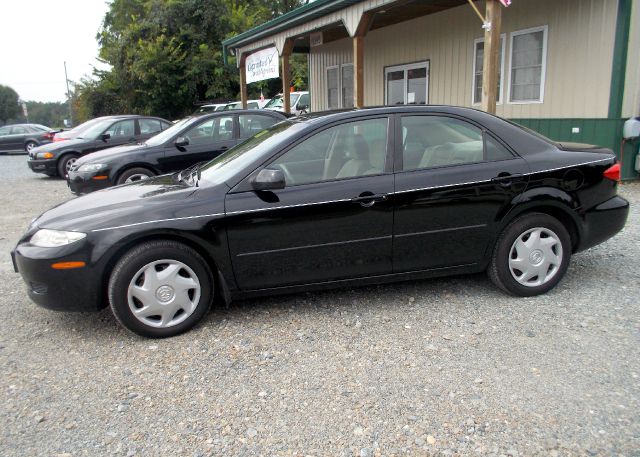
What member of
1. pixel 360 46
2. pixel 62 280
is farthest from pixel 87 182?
pixel 360 46

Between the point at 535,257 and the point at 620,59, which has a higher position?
the point at 620,59

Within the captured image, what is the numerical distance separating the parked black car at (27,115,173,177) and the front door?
9.38 m

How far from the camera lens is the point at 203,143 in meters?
8.73

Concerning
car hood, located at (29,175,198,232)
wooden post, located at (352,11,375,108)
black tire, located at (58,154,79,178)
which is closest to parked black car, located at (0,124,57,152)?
black tire, located at (58,154,79,178)

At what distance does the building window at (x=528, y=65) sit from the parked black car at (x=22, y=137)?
18539 millimetres

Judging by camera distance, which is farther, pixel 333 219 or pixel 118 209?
pixel 333 219

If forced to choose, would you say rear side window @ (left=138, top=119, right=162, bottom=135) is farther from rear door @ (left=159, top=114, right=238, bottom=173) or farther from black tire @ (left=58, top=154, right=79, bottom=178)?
rear door @ (left=159, top=114, right=238, bottom=173)

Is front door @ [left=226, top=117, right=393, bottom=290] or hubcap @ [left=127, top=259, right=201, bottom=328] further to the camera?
front door @ [left=226, top=117, right=393, bottom=290]

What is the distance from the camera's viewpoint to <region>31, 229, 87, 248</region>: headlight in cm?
344

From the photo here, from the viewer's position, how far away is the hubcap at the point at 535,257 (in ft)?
13.2

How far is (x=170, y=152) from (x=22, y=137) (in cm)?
1631

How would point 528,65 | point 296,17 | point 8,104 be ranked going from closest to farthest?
point 528,65 < point 296,17 < point 8,104

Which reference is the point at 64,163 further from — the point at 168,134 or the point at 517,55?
the point at 517,55

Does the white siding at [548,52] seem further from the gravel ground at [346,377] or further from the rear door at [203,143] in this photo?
the gravel ground at [346,377]
